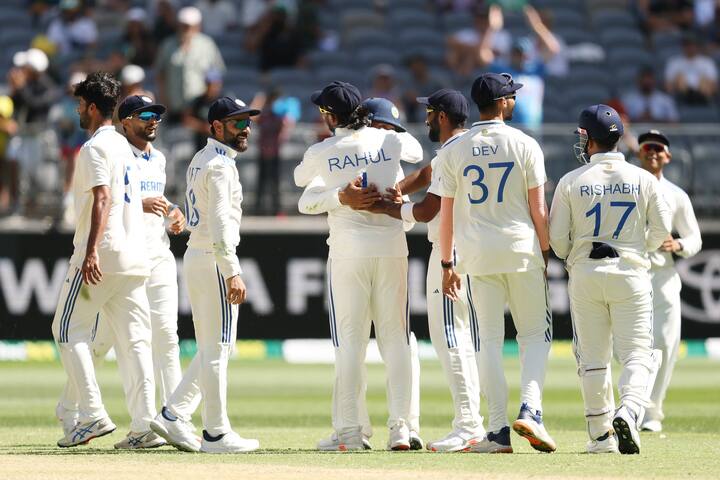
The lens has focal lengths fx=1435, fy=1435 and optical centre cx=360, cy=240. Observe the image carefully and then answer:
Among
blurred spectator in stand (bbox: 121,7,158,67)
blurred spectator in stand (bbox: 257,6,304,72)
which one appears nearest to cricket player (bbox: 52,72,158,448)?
blurred spectator in stand (bbox: 121,7,158,67)

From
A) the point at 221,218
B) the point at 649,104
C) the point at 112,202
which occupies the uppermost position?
the point at 649,104

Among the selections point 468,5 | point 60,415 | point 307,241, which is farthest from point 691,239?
point 468,5

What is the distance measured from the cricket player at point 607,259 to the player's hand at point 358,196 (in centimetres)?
118

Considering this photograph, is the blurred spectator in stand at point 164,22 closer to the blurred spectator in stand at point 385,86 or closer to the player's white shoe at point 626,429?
the blurred spectator in stand at point 385,86

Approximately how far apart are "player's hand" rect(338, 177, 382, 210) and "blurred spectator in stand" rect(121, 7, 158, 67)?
40.9 feet

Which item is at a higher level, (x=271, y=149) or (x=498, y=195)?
(x=271, y=149)

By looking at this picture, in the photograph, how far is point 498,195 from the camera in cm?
902

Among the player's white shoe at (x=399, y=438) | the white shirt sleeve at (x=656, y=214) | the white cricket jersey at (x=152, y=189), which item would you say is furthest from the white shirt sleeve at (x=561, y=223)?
the white cricket jersey at (x=152, y=189)

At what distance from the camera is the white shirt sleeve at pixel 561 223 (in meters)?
9.10

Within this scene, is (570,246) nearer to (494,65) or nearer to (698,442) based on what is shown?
(698,442)

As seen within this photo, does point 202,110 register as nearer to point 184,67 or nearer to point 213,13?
point 184,67

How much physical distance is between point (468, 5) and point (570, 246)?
15.6 m

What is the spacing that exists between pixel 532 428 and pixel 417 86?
42.9 feet

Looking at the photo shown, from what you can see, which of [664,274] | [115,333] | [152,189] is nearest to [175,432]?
[115,333]
